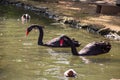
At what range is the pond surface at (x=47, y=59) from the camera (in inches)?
478

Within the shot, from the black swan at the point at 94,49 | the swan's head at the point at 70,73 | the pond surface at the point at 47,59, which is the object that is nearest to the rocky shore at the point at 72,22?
the pond surface at the point at 47,59

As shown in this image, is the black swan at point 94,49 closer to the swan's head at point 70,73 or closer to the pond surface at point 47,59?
the pond surface at point 47,59

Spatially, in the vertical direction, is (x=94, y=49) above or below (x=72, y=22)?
above

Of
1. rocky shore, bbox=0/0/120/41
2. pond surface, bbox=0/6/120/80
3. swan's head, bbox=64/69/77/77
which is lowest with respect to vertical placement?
rocky shore, bbox=0/0/120/41

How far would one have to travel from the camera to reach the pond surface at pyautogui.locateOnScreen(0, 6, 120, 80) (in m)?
12.1

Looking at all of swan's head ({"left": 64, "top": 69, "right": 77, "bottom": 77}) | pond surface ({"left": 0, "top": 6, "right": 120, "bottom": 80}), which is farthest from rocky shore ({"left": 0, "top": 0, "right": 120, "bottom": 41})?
swan's head ({"left": 64, "top": 69, "right": 77, "bottom": 77})

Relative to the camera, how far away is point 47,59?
1381 centimetres

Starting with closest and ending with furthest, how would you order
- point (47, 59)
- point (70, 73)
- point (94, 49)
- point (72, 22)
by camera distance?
point (70, 73) → point (47, 59) → point (94, 49) → point (72, 22)

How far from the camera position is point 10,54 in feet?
46.7

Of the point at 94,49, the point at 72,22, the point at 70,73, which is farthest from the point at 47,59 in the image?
the point at 72,22

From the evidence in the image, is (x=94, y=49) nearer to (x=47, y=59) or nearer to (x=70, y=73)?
(x=47, y=59)

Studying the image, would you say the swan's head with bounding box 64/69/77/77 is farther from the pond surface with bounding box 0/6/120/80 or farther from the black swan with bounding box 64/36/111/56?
the black swan with bounding box 64/36/111/56

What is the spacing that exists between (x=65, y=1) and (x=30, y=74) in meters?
14.7

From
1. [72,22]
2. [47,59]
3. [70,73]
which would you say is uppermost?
[70,73]
